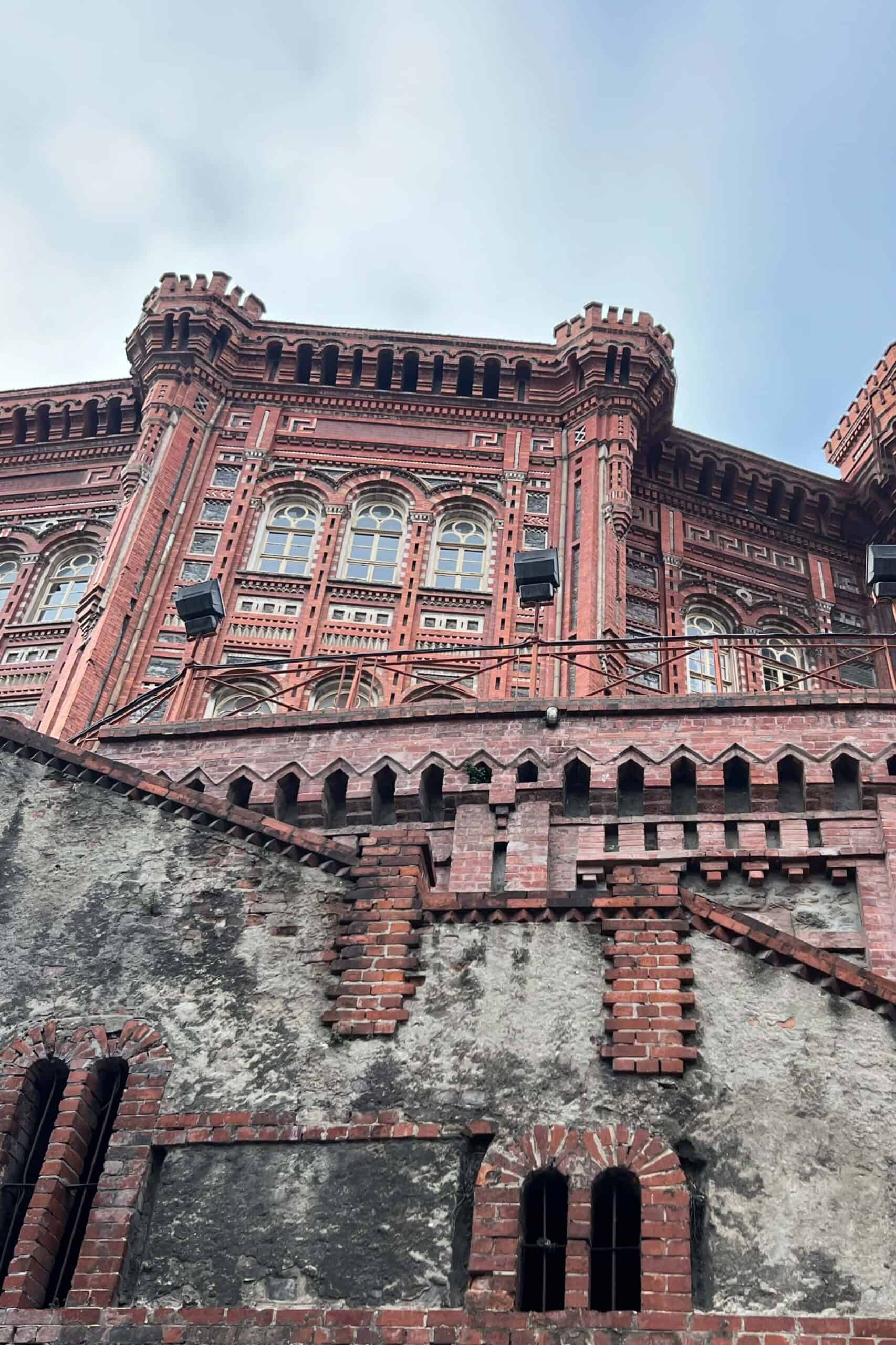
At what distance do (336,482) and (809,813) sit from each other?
13.2 metres

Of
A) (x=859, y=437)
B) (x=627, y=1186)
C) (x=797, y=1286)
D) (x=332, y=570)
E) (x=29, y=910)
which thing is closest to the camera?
(x=797, y=1286)

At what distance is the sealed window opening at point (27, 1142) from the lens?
933 cm

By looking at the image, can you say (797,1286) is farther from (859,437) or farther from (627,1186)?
(859,437)

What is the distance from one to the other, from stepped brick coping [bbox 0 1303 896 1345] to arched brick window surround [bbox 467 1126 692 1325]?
0.09 m

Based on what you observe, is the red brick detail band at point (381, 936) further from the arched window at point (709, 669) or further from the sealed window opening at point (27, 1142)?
the arched window at point (709, 669)

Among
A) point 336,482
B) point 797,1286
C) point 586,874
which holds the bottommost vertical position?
point 797,1286

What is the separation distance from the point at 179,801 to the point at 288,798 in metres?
4.75

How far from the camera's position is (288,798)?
632 inches

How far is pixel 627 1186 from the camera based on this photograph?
8664mm

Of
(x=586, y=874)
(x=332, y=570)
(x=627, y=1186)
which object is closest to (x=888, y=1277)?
(x=627, y=1186)

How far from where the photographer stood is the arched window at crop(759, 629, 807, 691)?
2536 cm

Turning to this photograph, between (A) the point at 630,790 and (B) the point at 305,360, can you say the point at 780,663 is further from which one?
(A) the point at 630,790

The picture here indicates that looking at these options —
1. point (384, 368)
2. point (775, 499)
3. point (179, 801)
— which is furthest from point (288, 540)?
point (179, 801)

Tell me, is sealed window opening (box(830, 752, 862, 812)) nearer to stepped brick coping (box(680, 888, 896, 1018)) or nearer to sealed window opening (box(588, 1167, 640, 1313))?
stepped brick coping (box(680, 888, 896, 1018))
